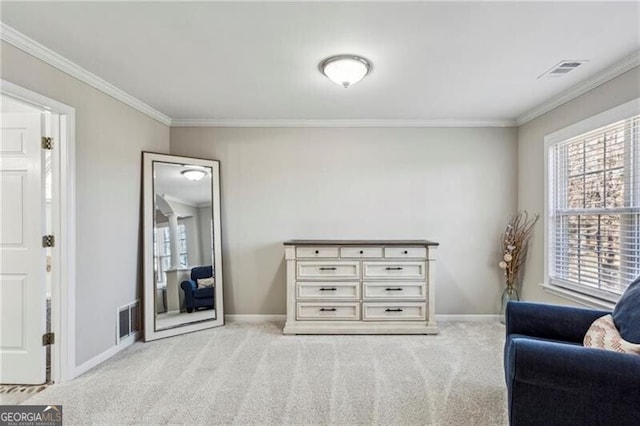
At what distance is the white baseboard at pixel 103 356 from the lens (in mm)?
2496

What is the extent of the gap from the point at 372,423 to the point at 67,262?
2.46 metres

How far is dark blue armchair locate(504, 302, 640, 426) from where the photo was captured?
52.0 inches

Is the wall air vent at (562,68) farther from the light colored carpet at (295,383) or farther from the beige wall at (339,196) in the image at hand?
the light colored carpet at (295,383)

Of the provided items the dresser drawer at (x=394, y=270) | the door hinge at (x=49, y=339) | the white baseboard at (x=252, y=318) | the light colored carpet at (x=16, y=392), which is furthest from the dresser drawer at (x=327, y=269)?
the light colored carpet at (x=16, y=392)

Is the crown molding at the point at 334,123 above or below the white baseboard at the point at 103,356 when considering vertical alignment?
above

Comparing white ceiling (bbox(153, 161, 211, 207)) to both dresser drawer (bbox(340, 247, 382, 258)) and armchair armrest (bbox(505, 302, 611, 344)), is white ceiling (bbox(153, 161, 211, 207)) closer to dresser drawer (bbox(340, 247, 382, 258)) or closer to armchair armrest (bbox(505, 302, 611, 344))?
dresser drawer (bbox(340, 247, 382, 258))

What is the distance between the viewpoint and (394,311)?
11.1 ft

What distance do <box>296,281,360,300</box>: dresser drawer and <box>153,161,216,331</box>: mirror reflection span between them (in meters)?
1.09

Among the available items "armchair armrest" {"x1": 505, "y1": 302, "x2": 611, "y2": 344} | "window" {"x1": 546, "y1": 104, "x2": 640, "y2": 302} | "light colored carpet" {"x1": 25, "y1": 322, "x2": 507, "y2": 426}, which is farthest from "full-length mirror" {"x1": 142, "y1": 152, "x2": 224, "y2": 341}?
"window" {"x1": 546, "y1": 104, "x2": 640, "y2": 302}

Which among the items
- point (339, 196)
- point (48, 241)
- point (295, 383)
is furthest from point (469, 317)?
point (48, 241)

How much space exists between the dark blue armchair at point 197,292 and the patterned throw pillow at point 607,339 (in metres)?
3.34

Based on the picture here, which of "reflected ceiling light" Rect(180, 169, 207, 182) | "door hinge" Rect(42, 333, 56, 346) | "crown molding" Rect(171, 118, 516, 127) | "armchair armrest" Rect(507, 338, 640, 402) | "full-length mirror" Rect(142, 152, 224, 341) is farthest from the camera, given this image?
"crown molding" Rect(171, 118, 516, 127)

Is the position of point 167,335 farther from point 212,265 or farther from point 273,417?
point 273,417

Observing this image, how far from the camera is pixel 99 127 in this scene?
274 centimetres
